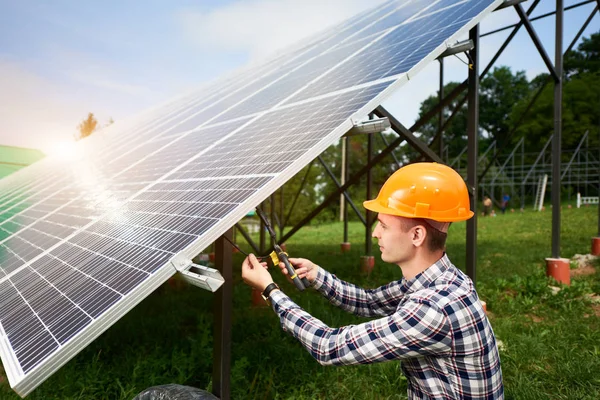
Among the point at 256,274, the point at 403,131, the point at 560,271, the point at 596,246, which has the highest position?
the point at 403,131

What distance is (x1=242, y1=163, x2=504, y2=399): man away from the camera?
6.07 ft

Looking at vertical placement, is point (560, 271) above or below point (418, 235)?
below

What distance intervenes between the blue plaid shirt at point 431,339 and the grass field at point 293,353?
7.24 ft

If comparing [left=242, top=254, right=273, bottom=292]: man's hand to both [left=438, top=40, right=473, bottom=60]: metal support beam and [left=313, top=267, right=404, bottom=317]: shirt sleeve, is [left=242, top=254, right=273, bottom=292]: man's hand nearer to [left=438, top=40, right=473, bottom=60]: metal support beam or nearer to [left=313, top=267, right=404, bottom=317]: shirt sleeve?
[left=313, top=267, right=404, bottom=317]: shirt sleeve

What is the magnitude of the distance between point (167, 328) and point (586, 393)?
4723 mm

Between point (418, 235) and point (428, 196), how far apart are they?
0.20 metres

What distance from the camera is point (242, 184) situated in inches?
107

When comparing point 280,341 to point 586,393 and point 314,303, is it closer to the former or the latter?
point 314,303

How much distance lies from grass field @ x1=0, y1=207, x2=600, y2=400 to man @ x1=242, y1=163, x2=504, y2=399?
2.19m

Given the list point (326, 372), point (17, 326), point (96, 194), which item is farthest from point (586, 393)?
point (96, 194)

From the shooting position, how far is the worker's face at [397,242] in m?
2.18

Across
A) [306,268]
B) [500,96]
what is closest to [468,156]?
[306,268]

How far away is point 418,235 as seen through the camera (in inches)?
85.0

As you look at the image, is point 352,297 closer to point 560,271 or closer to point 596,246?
point 560,271
